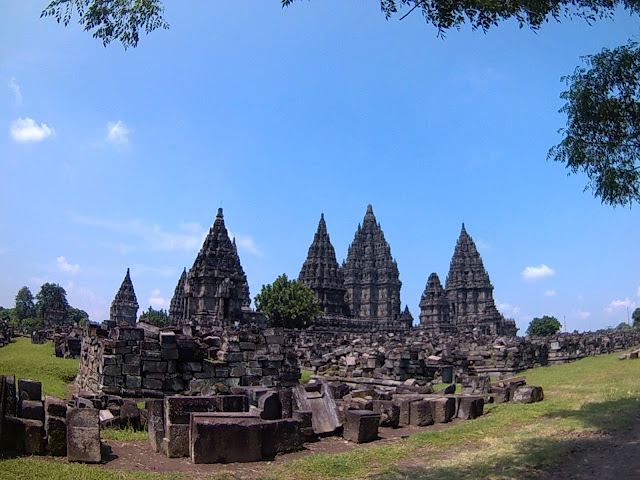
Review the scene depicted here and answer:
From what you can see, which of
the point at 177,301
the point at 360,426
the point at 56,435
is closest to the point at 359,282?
the point at 177,301

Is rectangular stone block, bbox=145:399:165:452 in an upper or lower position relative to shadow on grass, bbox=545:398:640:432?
upper

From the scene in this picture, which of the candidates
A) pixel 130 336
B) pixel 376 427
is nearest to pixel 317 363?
pixel 130 336

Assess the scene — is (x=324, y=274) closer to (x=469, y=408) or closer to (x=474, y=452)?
(x=469, y=408)

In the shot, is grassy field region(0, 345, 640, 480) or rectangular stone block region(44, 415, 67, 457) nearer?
grassy field region(0, 345, 640, 480)

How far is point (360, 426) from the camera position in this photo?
A: 8266 mm

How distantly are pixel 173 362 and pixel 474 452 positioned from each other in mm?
7839

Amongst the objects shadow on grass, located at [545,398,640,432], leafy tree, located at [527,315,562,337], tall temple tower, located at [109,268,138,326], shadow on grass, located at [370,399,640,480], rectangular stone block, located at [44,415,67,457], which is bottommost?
leafy tree, located at [527,315,562,337]

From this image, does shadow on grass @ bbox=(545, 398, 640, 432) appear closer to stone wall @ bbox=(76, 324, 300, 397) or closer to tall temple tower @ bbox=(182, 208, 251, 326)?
stone wall @ bbox=(76, 324, 300, 397)

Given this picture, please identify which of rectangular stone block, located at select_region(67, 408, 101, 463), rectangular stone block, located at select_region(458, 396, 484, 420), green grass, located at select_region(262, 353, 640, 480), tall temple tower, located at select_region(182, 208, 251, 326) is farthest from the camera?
tall temple tower, located at select_region(182, 208, 251, 326)

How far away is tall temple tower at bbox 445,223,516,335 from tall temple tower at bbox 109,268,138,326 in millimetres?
41551

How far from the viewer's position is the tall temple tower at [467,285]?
77438 mm

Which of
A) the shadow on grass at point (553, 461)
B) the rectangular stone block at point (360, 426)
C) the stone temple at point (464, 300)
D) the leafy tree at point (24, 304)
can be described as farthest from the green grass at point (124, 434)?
the leafy tree at point (24, 304)

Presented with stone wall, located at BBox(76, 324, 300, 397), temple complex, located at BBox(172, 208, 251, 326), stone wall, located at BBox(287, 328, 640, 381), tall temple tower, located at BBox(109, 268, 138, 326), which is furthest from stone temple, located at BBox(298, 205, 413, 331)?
stone wall, located at BBox(76, 324, 300, 397)

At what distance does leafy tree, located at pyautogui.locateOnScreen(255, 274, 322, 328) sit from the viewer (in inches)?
2140
